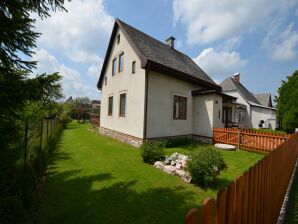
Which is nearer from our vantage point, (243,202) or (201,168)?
(243,202)

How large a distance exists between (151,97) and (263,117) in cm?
2752

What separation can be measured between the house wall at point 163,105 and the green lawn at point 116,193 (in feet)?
13.6

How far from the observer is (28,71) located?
386 centimetres

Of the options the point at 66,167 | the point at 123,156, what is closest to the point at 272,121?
the point at 123,156

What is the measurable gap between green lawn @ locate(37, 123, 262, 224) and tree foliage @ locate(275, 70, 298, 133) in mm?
16342

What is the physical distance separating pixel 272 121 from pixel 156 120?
29.4m

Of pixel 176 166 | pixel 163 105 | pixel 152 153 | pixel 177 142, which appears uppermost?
pixel 163 105

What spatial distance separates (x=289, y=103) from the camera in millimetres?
21500

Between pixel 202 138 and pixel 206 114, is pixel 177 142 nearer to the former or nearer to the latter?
pixel 202 138

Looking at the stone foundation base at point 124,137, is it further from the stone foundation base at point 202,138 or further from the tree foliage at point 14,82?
the tree foliage at point 14,82

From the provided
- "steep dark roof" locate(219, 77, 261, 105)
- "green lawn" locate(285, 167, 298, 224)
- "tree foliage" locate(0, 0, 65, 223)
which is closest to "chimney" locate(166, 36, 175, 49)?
"green lawn" locate(285, 167, 298, 224)

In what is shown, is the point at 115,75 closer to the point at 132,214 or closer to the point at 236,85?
the point at 132,214

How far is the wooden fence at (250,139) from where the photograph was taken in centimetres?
1090

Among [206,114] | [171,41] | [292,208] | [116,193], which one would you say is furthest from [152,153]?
[171,41]
